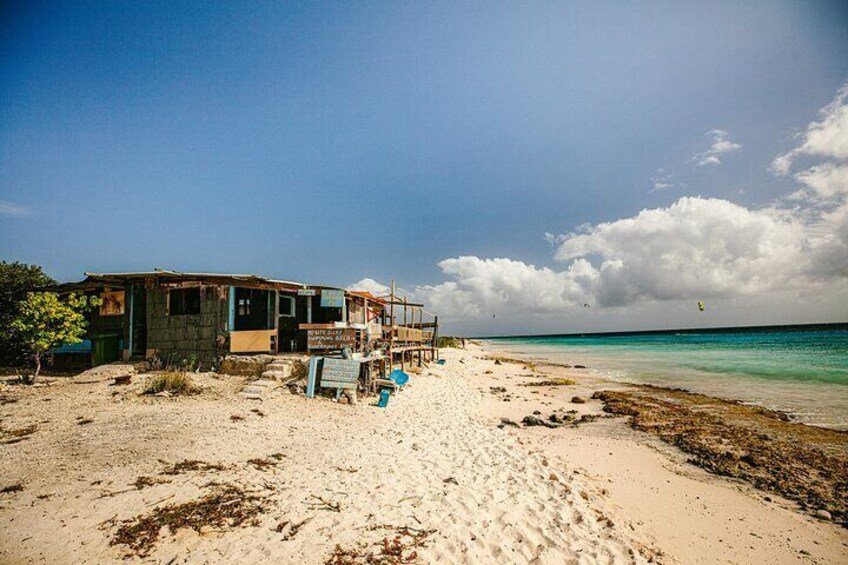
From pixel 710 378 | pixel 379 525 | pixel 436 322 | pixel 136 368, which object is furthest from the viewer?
pixel 436 322

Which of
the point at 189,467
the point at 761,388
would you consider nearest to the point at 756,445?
the point at 761,388

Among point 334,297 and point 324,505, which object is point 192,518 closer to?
point 324,505

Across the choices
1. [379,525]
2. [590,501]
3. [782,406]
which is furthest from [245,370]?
[782,406]

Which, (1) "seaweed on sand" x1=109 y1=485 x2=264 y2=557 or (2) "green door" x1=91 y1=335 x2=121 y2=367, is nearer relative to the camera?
(1) "seaweed on sand" x1=109 y1=485 x2=264 y2=557

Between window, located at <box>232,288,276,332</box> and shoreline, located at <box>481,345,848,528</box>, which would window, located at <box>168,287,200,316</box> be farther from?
shoreline, located at <box>481,345,848,528</box>

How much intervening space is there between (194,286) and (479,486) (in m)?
13.9

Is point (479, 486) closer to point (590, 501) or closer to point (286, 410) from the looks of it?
point (590, 501)

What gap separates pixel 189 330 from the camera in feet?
48.2

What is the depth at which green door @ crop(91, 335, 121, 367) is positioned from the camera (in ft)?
48.8

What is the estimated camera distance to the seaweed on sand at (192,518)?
440 cm

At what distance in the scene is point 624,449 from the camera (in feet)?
33.2

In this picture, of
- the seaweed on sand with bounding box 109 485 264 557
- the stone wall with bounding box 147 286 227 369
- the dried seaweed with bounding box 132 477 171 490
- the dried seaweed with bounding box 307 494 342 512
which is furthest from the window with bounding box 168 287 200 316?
the dried seaweed with bounding box 307 494 342 512

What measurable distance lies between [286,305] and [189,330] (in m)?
4.13

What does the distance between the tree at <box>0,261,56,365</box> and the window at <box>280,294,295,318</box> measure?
32.6 ft
